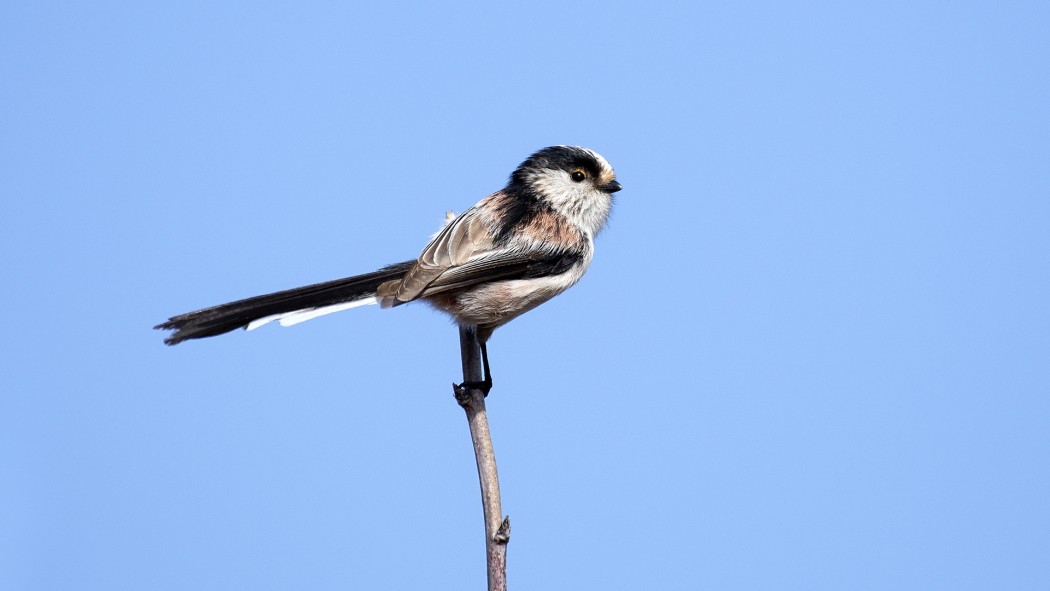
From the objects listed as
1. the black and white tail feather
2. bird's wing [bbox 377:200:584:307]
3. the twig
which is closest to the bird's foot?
the twig

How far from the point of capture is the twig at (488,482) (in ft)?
10.9

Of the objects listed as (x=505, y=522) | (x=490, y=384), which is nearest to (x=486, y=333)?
(x=490, y=384)

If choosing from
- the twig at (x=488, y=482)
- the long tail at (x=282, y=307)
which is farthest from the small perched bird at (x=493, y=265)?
the twig at (x=488, y=482)

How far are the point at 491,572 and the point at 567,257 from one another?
5.62 feet

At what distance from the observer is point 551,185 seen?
480cm

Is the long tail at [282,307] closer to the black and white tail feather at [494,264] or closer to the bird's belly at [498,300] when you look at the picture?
the black and white tail feather at [494,264]

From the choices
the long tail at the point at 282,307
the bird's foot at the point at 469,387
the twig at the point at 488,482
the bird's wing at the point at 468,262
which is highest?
the bird's wing at the point at 468,262

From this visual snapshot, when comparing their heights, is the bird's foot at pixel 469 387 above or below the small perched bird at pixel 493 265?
below

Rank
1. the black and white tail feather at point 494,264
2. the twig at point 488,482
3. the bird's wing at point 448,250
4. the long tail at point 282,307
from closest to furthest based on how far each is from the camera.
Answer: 1. the twig at point 488,482
2. the long tail at point 282,307
3. the black and white tail feather at point 494,264
4. the bird's wing at point 448,250

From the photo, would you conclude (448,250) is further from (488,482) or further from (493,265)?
(488,482)

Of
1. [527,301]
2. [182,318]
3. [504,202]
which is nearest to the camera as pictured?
[182,318]

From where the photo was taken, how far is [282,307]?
3.85 meters

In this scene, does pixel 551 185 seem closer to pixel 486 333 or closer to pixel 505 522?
pixel 486 333

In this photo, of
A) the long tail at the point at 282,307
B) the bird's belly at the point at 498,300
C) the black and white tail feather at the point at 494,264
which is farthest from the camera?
the bird's belly at the point at 498,300
